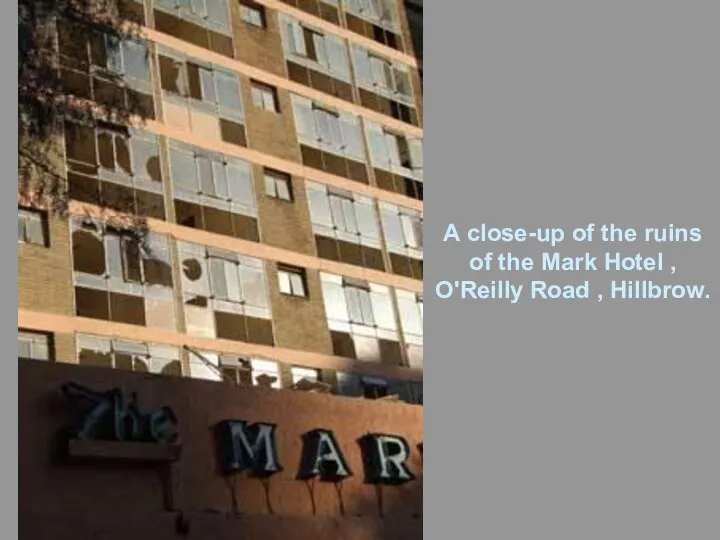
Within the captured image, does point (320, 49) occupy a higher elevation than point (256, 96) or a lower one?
higher

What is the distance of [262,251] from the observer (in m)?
25.4

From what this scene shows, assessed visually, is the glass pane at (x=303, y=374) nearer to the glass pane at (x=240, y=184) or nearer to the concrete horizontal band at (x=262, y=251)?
the concrete horizontal band at (x=262, y=251)

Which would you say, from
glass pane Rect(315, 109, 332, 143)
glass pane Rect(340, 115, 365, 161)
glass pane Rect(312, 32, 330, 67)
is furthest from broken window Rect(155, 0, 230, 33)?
glass pane Rect(340, 115, 365, 161)

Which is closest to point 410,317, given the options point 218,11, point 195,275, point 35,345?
point 195,275

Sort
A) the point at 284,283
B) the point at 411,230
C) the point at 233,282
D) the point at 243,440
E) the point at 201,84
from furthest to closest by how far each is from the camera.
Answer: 1. the point at 411,230
2. the point at 201,84
3. the point at 284,283
4. the point at 233,282
5. the point at 243,440

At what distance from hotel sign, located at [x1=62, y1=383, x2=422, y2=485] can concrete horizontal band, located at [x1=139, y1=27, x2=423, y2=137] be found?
8.61 metres

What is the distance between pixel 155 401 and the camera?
58.0ft

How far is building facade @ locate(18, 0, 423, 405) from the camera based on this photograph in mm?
21875

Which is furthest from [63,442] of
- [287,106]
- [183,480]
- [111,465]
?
[287,106]

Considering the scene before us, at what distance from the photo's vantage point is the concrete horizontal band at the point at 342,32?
28516mm

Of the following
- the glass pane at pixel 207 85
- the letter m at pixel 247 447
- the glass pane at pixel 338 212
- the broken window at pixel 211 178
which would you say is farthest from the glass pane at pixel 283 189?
the letter m at pixel 247 447

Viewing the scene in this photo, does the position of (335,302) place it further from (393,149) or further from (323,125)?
(393,149)

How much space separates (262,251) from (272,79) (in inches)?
169

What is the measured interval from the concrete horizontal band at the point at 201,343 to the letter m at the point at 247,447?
163 inches
